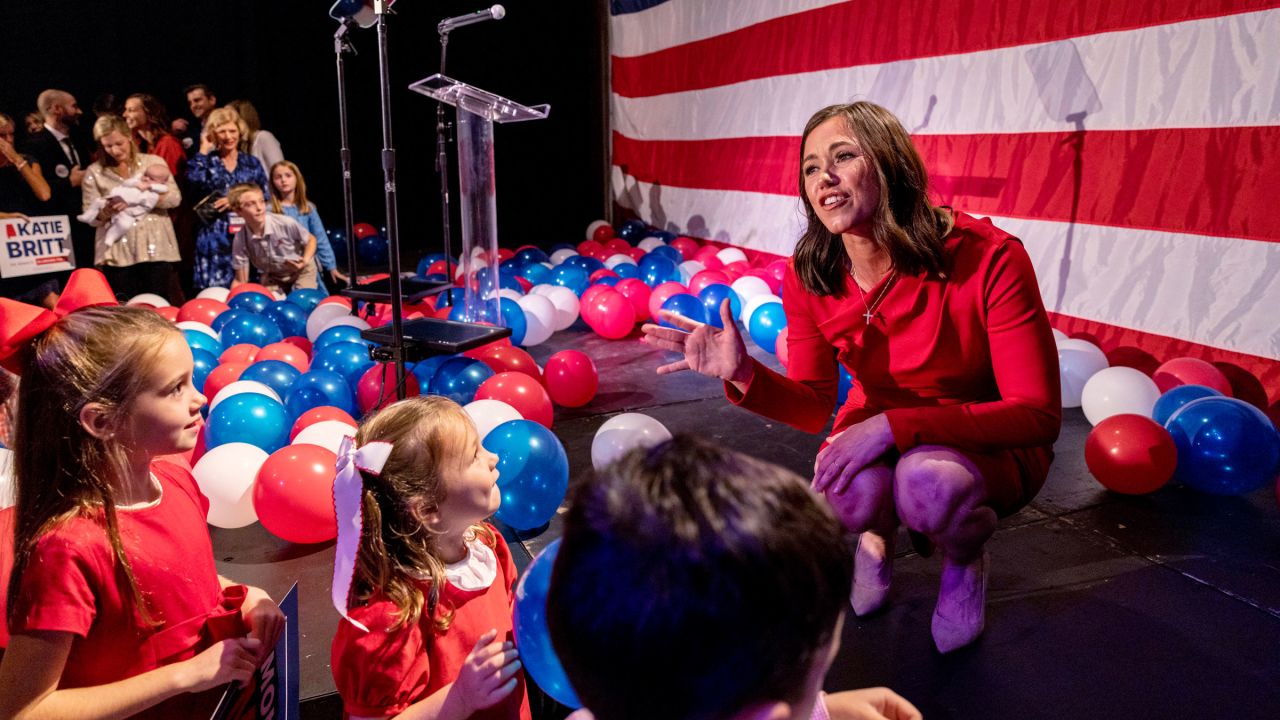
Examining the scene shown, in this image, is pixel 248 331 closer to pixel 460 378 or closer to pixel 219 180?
pixel 460 378

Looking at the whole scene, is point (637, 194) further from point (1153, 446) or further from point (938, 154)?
point (1153, 446)

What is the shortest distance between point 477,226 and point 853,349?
1841mm

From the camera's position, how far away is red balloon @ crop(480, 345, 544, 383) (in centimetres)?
332

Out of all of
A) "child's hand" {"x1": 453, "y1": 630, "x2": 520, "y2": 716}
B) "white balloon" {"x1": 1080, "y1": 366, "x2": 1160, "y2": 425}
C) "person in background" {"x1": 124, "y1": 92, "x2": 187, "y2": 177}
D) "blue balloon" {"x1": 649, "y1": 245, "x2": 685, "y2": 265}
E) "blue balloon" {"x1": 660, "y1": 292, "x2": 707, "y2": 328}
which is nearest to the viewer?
"child's hand" {"x1": 453, "y1": 630, "x2": 520, "y2": 716}

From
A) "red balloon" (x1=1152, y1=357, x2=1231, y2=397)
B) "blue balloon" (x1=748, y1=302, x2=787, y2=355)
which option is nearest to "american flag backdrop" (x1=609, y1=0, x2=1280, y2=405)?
"red balloon" (x1=1152, y1=357, x2=1231, y2=397)

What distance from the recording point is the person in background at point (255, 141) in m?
5.27

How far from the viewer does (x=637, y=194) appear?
744 centimetres

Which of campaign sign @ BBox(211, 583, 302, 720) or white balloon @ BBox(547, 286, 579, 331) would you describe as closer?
campaign sign @ BBox(211, 583, 302, 720)

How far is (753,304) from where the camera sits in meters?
4.30

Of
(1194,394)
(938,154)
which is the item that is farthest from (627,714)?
(938,154)

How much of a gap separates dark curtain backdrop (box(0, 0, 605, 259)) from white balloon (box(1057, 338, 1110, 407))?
5.57 m

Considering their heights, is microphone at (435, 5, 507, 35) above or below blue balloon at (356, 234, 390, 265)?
above

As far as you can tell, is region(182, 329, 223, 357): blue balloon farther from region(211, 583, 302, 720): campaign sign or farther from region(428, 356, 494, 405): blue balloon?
region(211, 583, 302, 720): campaign sign

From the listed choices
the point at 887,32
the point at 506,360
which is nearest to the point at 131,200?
the point at 506,360
